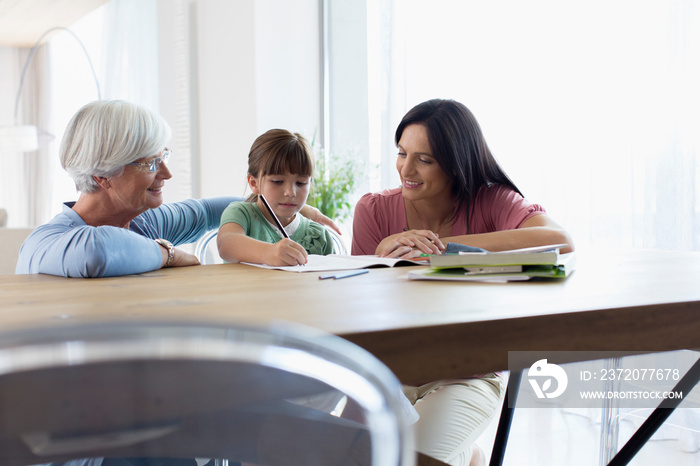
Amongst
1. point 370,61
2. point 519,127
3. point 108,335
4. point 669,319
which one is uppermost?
point 370,61

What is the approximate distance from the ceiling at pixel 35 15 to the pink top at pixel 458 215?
5.47 m

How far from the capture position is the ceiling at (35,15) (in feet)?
19.6

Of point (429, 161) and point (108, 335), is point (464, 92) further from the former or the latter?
point (108, 335)

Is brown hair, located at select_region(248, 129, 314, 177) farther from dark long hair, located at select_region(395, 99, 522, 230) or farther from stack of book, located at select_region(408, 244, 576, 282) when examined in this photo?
stack of book, located at select_region(408, 244, 576, 282)

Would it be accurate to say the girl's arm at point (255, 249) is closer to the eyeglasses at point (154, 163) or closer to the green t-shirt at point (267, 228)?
the green t-shirt at point (267, 228)

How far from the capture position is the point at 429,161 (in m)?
1.75

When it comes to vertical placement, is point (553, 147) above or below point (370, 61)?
below

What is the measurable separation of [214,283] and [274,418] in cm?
72

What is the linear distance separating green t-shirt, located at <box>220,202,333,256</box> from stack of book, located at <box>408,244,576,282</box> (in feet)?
2.69

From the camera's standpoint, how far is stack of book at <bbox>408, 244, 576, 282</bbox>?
961 mm

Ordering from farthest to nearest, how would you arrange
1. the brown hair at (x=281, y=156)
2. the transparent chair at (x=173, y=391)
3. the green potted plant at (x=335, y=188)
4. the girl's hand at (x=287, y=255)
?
the green potted plant at (x=335, y=188), the brown hair at (x=281, y=156), the girl's hand at (x=287, y=255), the transparent chair at (x=173, y=391)

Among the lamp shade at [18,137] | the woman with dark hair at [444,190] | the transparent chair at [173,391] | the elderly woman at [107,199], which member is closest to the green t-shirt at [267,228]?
the woman with dark hair at [444,190]

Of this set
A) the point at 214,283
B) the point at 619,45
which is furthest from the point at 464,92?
the point at 214,283

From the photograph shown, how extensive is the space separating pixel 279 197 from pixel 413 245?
61 cm
